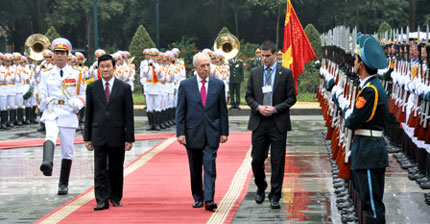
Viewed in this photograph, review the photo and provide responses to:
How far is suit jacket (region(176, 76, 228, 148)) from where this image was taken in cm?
966

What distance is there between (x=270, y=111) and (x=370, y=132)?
2550 mm

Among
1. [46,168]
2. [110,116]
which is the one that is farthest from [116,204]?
[46,168]

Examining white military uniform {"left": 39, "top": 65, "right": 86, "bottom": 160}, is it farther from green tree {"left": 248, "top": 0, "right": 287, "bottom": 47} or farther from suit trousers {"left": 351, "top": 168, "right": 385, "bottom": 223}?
green tree {"left": 248, "top": 0, "right": 287, "bottom": 47}

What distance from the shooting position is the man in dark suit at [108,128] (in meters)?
9.88

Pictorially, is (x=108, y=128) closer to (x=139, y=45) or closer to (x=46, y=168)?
(x=46, y=168)

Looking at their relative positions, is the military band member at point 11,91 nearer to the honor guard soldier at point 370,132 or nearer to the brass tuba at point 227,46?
the brass tuba at point 227,46

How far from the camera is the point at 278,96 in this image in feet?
32.7

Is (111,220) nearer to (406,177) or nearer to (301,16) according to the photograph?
(406,177)

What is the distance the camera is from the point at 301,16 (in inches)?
2194

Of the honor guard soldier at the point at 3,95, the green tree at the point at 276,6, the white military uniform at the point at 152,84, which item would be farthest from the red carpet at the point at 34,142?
the green tree at the point at 276,6

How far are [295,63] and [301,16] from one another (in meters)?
42.1

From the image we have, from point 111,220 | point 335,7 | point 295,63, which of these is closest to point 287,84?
point 111,220

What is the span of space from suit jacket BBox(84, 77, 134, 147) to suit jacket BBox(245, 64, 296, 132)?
4.69ft

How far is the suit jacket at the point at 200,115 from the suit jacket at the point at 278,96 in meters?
0.40
